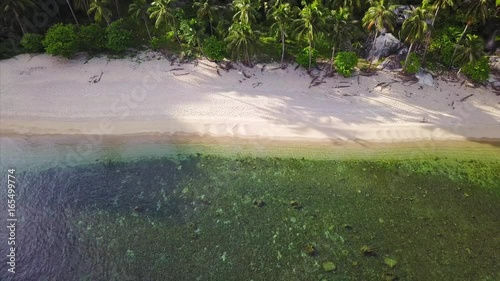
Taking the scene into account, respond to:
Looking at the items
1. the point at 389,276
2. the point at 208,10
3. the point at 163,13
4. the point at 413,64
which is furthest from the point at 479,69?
the point at 163,13

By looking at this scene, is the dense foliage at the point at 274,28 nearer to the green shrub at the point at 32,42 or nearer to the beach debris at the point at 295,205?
the green shrub at the point at 32,42

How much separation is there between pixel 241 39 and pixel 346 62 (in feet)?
43.6

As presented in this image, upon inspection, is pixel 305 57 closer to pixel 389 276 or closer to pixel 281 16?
pixel 281 16

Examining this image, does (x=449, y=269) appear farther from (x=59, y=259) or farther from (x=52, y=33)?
(x=52, y=33)

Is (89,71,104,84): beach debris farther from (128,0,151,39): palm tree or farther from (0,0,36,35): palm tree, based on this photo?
(0,0,36,35): palm tree

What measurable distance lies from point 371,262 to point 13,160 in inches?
1422

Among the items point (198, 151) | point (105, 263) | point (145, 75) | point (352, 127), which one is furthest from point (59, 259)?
point (352, 127)

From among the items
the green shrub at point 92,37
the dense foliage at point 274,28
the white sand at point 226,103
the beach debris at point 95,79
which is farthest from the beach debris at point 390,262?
the green shrub at point 92,37

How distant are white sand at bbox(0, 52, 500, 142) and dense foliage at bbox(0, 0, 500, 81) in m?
2.70

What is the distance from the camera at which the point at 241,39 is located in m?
39.3

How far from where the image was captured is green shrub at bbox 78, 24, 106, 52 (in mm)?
43656

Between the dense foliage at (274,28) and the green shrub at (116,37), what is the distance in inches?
4.8

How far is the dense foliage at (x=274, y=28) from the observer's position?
129 ft

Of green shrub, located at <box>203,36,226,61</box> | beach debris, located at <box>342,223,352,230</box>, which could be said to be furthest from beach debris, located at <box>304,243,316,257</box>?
green shrub, located at <box>203,36,226,61</box>
